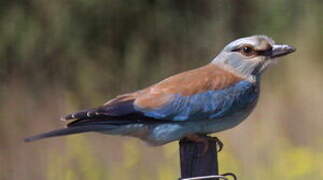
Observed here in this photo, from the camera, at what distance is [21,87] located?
952 centimetres

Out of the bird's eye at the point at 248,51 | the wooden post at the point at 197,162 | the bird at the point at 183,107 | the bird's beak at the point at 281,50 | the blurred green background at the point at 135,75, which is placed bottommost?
the wooden post at the point at 197,162

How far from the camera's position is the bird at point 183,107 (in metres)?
5.24

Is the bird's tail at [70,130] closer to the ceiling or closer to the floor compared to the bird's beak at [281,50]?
closer to the floor

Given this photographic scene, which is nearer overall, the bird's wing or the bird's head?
the bird's wing

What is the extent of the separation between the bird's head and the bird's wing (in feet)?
0.77

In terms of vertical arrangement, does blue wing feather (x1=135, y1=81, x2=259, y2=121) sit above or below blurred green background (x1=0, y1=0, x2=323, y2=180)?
below

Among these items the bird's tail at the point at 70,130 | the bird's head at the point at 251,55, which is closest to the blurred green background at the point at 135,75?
the bird's head at the point at 251,55

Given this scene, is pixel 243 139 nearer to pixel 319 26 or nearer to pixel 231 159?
pixel 231 159

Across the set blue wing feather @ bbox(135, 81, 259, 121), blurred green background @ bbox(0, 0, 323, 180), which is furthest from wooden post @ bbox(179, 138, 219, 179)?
blurred green background @ bbox(0, 0, 323, 180)

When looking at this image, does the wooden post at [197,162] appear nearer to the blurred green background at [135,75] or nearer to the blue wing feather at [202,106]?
the blue wing feather at [202,106]

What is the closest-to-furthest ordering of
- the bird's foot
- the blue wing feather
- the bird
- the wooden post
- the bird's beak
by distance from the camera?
the wooden post, the bird's foot, the bird, the blue wing feather, the bird's beak

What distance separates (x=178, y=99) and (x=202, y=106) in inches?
4.4

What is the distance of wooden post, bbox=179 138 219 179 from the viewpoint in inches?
194

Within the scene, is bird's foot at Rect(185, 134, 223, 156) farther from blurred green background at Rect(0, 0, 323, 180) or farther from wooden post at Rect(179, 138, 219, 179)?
blurred green background at Rect(0, 0, 323, 180)
